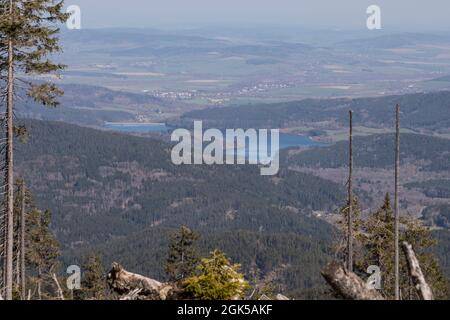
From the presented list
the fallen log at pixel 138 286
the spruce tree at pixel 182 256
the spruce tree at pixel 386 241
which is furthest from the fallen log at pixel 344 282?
the spruce tree at pixel 182 256

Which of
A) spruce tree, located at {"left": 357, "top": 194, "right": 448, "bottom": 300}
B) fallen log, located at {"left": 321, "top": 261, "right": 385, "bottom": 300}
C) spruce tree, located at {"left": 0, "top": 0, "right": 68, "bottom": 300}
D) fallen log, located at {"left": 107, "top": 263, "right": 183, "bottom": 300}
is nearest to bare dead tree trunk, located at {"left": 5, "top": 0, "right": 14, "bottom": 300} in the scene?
spruce tree, located at {"left": 0, "top": 0, "right": 68, "bottom": 300}

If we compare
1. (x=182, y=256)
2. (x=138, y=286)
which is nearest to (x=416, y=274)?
(x=138, y=286)

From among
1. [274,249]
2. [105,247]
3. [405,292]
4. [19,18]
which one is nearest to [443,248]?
[274,249]

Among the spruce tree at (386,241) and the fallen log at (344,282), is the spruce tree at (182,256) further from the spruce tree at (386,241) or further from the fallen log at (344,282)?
the fallen log at (344,282)

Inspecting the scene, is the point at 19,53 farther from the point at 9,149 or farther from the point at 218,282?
the point at 218,282

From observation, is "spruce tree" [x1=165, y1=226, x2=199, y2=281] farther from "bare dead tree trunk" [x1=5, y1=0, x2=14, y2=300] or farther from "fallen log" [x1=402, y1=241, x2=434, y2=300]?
"fallen log" [x1=402, y1=241, x2=434, y2=300]
